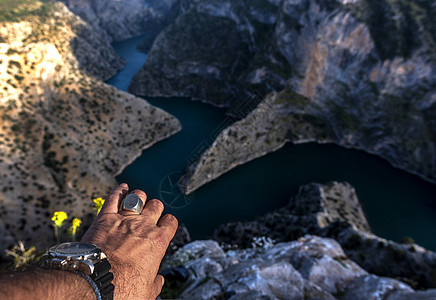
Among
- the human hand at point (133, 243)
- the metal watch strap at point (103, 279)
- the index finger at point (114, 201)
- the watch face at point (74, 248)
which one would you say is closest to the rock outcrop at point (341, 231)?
the human hand at point (133, 243)

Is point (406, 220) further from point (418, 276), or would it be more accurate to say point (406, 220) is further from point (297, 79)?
point (297, 79)

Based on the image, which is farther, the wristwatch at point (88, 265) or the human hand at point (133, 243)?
the human hand at point (133, 243)

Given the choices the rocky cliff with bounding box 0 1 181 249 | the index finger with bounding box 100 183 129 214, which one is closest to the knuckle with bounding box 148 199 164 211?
the index finger with bounding box 100 183 129 214

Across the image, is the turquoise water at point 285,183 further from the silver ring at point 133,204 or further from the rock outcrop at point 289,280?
the silver ring at point 133,204

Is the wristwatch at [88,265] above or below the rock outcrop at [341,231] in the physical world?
above

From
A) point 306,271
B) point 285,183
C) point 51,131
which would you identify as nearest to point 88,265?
point 306,271

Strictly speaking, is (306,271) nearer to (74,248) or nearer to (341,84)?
(74,248)

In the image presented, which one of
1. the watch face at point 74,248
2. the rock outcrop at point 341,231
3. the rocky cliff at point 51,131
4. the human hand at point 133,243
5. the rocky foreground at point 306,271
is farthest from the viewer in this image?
the rocky cliff at point 51,131
